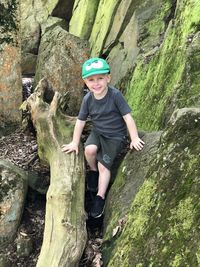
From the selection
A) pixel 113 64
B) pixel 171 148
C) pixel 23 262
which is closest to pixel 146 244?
pixel 171 148

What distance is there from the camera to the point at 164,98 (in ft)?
21.2

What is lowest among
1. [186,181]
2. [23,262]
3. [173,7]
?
[23,262]

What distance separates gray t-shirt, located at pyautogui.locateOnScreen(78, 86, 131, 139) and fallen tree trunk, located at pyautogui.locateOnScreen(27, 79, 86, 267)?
54 centimetres

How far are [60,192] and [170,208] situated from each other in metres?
2.05

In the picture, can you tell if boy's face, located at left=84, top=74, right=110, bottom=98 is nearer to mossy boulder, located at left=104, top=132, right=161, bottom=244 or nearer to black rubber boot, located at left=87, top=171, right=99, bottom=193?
mossy boulder, located at left=104, top=132, right=161, bottom=244

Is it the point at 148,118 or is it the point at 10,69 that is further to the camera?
the point at 10,69

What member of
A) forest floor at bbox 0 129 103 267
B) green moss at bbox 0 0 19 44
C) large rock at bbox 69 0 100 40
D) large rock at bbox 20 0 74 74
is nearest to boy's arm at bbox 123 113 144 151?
forest floor at bbox 0 129 103 267

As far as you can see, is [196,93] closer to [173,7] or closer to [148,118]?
[148,118]

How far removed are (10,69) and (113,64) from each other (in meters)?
2.34

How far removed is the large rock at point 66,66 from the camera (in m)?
9.45

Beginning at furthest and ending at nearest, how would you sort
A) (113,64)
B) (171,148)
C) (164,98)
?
(113,64) < (164,98) < (171,148)

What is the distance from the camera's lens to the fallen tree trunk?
4711mm

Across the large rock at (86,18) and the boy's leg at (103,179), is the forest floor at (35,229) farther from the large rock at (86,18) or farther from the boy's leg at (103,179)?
the large rock at (86,18)

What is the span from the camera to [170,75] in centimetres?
665
